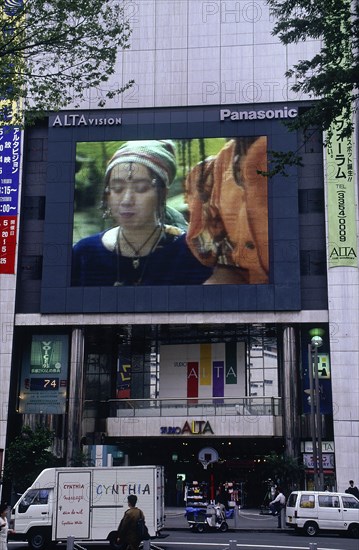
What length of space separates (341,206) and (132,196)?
14429mm

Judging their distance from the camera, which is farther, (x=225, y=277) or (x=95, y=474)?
(x=225, y=277)

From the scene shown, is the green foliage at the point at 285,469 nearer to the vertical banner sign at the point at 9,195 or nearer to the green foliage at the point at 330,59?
the vertical banner sign at the point at 9,195

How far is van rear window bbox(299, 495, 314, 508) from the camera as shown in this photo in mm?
31406

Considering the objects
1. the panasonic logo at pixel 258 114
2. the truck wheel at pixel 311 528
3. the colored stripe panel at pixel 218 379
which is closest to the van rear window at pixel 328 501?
the truck wheel at pixel 311 528

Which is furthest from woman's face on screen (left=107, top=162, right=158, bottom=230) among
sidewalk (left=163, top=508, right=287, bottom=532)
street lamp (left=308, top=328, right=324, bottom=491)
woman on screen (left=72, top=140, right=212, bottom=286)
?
sidewalk (left=163, top=508, right=287, bottom=532)

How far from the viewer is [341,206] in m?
53.6

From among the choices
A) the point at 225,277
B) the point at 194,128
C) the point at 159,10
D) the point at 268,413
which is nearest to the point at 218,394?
the point at 268,413

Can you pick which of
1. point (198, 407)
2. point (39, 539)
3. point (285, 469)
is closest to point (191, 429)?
point (198, 407)

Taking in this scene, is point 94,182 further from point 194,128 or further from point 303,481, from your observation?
point 303,481

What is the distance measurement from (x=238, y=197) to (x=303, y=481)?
766 inches

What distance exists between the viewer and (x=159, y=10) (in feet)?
194

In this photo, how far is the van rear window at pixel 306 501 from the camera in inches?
1236

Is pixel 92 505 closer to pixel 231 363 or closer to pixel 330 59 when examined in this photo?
pixel 330 59

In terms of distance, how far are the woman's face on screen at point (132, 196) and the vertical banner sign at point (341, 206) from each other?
12107 mm
